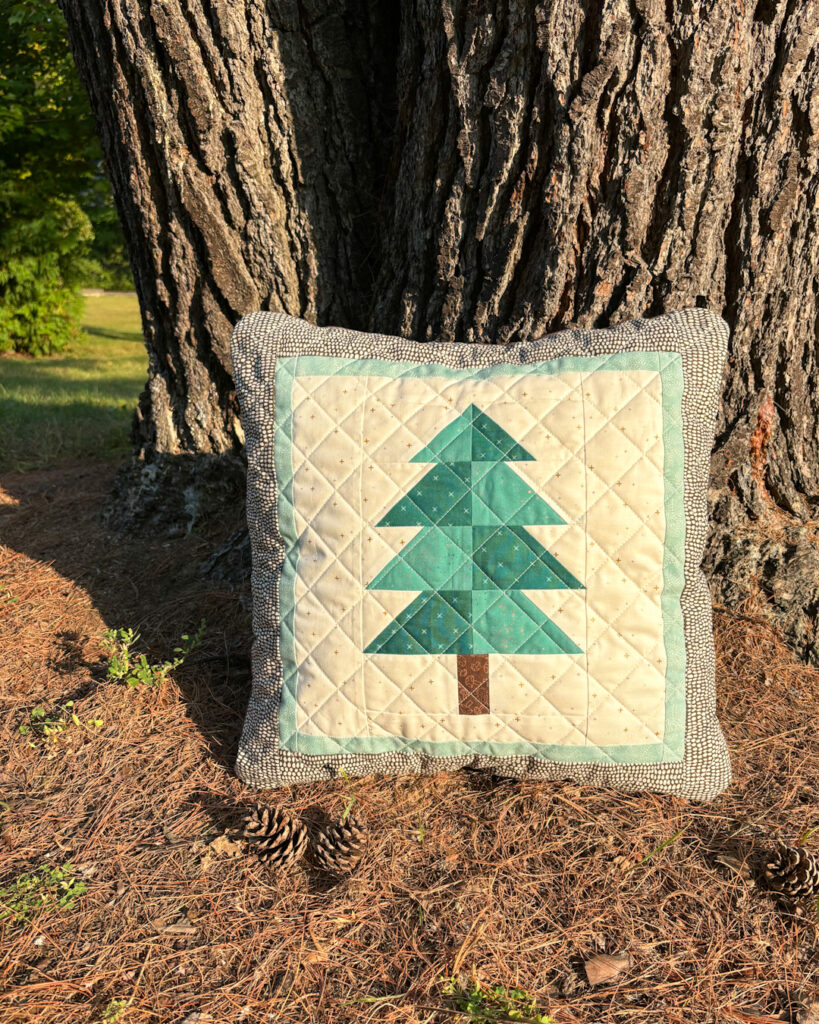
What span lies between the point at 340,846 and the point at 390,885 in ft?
0.43

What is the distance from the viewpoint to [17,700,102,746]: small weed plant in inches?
74.0

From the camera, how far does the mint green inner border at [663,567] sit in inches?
65.2

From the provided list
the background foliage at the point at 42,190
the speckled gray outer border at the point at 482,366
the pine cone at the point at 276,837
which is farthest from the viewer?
the background foliage at the point at 42,190

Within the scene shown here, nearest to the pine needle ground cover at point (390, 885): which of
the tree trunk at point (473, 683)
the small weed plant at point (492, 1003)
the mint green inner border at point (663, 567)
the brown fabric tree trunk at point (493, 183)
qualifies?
the small weed plant at point (492, 1003)

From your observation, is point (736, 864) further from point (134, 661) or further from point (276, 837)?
point (134, 661)

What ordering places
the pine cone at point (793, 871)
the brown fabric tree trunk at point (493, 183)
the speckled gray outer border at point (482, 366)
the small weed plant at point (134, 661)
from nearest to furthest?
the pine cone at point (793, 871), the speckled gray outer border at point (482, 366), the brown fabric tree trunk at point (493, 183), the small weed plant at point (134, 661)

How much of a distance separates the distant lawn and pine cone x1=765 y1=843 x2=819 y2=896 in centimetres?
356

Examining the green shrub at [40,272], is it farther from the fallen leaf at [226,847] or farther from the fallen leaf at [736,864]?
the fallen leaf at [736,864]

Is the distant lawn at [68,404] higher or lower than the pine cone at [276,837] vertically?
higher

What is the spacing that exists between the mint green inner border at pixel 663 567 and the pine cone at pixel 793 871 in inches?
10.6

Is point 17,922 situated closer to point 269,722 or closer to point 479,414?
point 269,722

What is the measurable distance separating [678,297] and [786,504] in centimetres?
73

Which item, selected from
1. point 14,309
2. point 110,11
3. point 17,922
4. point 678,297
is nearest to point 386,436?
point 678,297

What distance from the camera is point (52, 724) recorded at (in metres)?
1.89
